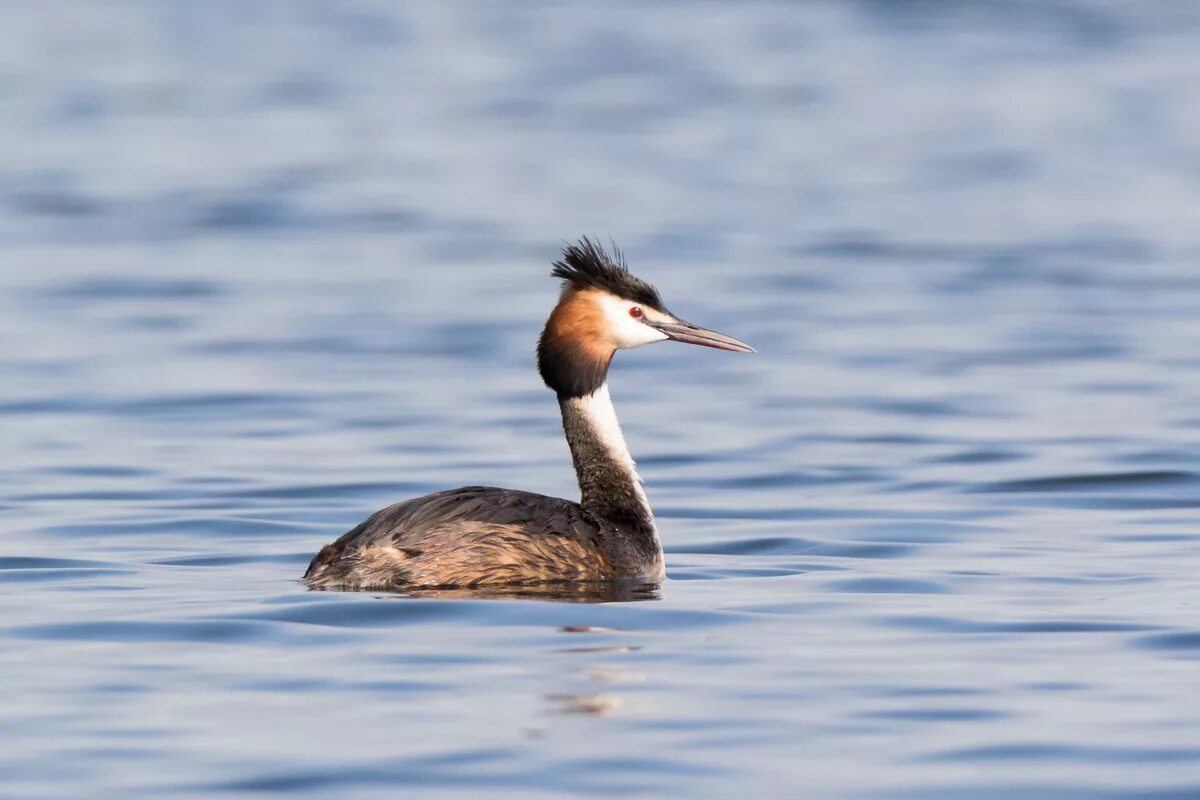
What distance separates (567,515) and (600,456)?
31.4 inches

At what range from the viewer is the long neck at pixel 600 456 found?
1114 centimetres

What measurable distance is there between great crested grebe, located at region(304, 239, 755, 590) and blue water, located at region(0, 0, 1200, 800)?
0.32 metres

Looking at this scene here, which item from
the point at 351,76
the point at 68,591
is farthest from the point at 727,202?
the point at 68,591

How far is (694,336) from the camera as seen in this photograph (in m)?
11.5

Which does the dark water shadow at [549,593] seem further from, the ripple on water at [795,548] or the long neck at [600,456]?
the ripple on water at [795,548]

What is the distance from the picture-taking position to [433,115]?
112ft

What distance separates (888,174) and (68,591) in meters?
20.8

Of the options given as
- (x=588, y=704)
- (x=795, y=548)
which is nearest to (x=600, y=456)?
(x=795, y=548)

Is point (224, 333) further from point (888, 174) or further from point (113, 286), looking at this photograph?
point (888, 174)

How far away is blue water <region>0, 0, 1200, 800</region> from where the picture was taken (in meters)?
7.73

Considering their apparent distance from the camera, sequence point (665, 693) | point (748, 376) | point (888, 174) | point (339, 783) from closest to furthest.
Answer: point (339, 783) → point (665, 693) → point (748, 376) → point (888, 174)

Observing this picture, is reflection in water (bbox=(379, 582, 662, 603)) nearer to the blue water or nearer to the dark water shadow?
the dark water shadow

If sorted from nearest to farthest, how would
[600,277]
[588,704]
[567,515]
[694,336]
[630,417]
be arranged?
[588,704] → [567,515] → [600,277] → [694,336] → [630,417]

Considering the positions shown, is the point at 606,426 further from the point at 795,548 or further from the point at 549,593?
the point at 549,593
